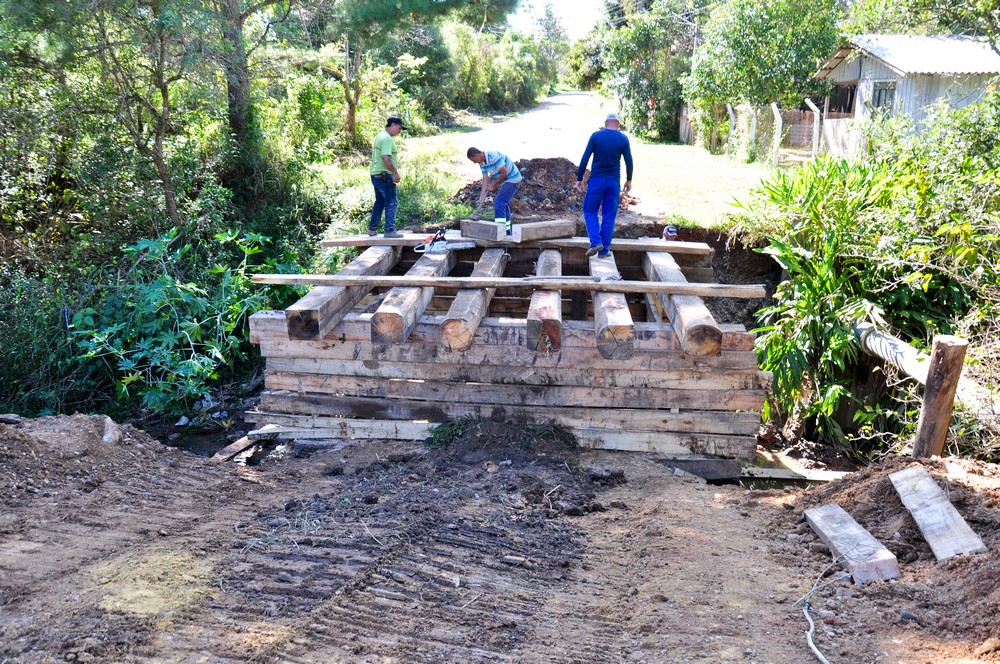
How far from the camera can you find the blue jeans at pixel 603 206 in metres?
7.13

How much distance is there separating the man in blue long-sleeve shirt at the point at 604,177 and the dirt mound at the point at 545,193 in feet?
6.07

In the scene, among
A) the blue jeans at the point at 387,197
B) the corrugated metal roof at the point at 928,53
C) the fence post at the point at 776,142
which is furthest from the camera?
the fence post at the point at 776,142

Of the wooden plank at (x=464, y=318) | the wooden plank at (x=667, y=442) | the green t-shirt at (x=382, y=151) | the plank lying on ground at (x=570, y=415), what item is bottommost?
the wooden plank at (x=667, y=442)

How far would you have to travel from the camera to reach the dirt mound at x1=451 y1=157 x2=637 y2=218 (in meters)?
9.52

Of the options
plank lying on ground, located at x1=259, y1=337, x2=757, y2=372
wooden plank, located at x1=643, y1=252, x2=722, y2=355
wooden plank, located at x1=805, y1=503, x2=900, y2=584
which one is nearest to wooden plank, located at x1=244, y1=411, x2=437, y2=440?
plank lying on ground, located at x1=259, y1=337, x2=757, y2=372

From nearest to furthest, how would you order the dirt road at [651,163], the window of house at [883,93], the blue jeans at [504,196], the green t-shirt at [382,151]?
the blue jeans at [504,196], the green t-shirt at [382,151], the dirt road at [651,163], the window of house at [883,93]

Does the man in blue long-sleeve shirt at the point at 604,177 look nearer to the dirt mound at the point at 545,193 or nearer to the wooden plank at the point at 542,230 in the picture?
the wooden plank at the point at 542,230

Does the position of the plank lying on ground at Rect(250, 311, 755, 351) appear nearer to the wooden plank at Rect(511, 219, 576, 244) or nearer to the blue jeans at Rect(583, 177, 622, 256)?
the blue jeans at Rect(583, 177, 622, 256)

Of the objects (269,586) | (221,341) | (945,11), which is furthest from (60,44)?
(945,11)

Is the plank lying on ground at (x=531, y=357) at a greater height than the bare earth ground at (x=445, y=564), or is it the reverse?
the plank lying on ground at (x=531, y=357)

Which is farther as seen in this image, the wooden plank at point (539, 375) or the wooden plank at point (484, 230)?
the wooden plank at point (484, 230)

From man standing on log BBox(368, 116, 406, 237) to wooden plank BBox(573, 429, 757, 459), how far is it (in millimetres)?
3547

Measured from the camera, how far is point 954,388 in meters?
4.77

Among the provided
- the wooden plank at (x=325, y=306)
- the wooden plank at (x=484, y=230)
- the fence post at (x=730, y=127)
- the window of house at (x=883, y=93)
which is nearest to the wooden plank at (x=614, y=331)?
the wooden plank at (x=325, y=306)
